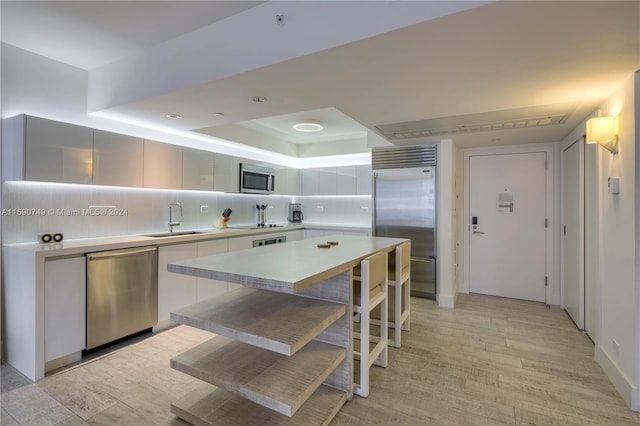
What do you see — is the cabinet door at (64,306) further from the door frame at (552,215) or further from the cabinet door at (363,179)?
the door frame at (552,215)

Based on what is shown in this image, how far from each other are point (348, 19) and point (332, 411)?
224 cm

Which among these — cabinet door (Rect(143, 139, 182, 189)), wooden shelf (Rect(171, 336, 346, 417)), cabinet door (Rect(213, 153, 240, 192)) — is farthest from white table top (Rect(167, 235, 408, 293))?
cabinet door (Rect(213, 153, 240, 192))

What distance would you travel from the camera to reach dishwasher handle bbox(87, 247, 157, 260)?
255cm

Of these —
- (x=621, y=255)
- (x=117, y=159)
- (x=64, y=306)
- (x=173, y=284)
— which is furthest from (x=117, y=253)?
(x=621, y=255)

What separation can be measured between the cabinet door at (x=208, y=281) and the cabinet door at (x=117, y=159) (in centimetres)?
95

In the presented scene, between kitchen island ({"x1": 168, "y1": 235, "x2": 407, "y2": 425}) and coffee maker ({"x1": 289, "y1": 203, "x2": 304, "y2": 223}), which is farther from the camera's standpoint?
coffee maker ({"x1": 289, "y1": 203, "x2": 304, "y2": 223})

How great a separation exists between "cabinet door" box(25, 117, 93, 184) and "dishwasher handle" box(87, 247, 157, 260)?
723mm

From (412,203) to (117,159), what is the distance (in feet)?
11.8

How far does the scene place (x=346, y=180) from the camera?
17.6 feet

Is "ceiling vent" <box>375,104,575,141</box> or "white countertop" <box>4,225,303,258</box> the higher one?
"ceiling vent" <box>375,104,575,141</box>

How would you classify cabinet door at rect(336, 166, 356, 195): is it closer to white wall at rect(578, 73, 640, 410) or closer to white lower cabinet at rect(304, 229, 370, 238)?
white lower cabinet at rect(304, 229, 370, 238)

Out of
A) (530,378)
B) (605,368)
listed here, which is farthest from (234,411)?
(605,368)

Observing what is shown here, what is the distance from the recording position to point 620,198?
2176 mm

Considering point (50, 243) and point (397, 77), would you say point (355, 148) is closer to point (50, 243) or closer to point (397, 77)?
point (397, 77)
